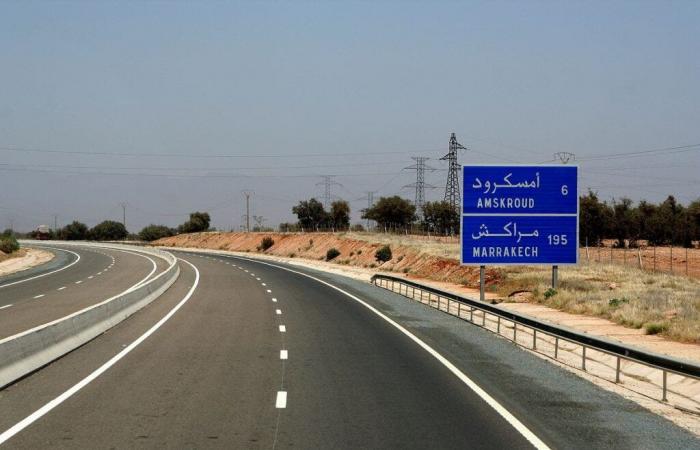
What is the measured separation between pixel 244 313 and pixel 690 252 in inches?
2403

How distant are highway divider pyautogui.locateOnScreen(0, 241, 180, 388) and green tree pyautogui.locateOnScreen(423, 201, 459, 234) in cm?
10603

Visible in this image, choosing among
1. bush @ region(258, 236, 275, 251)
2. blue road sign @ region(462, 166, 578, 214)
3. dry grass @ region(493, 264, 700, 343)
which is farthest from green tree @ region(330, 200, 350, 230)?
blue road sign @ region(462, 166, 578, 214)

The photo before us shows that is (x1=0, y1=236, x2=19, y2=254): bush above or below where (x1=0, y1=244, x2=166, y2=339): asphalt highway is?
above

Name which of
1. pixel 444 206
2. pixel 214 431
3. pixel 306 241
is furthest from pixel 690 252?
pixel 214 431

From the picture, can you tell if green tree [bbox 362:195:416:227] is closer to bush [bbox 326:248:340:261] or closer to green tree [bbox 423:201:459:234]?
green tree [bbox 423:201:459:234]

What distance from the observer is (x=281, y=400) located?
11.1 meters

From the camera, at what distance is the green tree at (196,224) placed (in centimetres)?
18388

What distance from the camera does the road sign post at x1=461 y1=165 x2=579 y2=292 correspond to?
28.2 metres

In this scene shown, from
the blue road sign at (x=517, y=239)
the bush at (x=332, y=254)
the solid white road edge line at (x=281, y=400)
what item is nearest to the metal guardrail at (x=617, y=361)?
the blue road sign at (x=517, y=239)

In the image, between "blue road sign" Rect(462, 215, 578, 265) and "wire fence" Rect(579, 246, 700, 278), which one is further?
"wire fence" Rect(579, 246, 700, 278)

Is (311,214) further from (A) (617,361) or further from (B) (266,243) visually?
(A) (617,361)

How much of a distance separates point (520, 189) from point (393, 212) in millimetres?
107746

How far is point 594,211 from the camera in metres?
96.3

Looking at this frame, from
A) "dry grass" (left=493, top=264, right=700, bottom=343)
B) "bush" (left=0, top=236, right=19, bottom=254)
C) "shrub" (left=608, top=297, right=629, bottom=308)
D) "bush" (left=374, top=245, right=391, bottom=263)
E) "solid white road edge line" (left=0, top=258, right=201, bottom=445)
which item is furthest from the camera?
"bush" (left=0, top=236, right=19, bottom=254)
